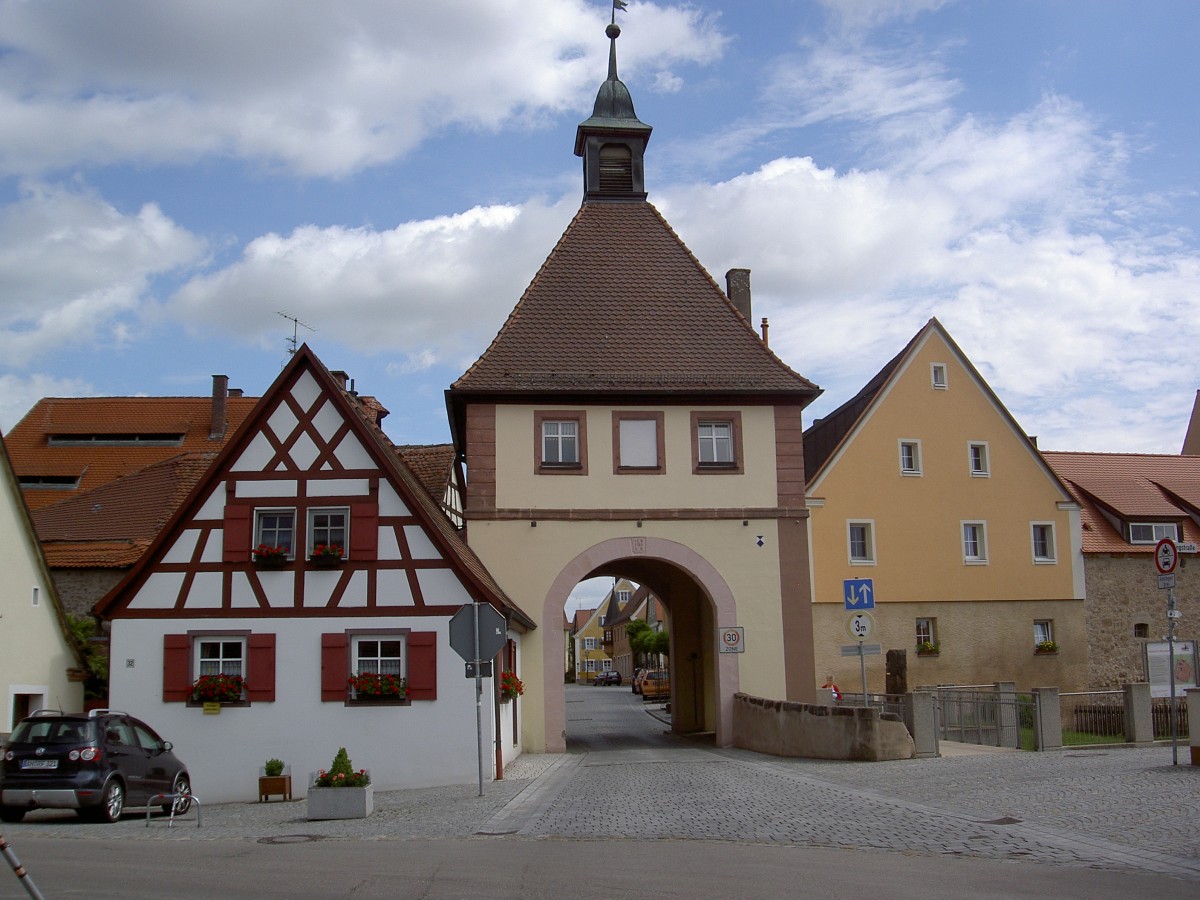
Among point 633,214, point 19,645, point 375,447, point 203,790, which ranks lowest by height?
point 203,790

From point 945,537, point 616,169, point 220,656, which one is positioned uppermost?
point 616,169

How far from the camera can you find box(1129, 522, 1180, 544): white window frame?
130ft

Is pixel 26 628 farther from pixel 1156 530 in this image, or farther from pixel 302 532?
pixel 1156 530

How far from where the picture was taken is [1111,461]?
4400 cm

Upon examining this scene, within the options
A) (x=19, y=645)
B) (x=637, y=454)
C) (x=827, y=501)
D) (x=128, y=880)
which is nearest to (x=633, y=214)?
(x=637, y=454)

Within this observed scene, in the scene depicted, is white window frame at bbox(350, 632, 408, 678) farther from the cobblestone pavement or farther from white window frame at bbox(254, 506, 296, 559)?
the cobblestone pavement

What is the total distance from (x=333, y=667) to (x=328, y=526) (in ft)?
8.10

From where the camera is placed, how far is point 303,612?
22031 millimetres

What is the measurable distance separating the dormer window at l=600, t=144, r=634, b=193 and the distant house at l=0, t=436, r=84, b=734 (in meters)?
15.5

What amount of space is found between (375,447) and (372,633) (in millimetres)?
3191

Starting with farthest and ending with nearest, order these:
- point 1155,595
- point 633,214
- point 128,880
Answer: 1. point 1155,595
2. point 633,214
3. point 128,880

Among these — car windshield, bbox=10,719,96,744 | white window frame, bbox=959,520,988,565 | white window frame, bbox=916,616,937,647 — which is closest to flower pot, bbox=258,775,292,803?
car windshield, bbox=10,719,96,744

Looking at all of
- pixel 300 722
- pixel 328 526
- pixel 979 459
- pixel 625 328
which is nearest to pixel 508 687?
pixel 300 722

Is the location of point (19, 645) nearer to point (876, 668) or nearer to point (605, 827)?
point (605, 827)
